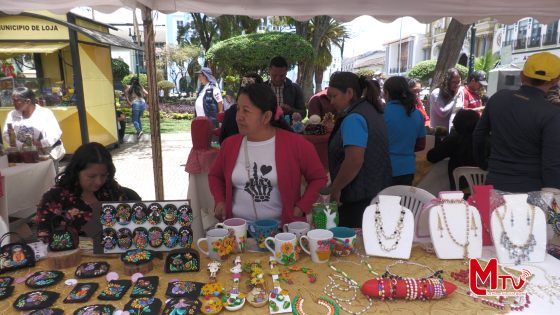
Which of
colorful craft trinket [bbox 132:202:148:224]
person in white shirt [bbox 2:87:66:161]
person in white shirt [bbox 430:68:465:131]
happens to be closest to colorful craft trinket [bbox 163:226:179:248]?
colorful craft trinket [bbox 132:202:148:224]

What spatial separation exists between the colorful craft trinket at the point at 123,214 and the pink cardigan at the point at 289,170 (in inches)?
21.7

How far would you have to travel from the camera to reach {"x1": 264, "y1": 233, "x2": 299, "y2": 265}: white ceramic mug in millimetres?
1491

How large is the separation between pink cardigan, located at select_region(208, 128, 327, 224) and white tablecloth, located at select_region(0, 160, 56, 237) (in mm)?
2738

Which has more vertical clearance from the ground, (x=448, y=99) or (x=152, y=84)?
(x=152, y=84)

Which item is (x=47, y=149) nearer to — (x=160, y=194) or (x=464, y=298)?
(x=160, y=194)

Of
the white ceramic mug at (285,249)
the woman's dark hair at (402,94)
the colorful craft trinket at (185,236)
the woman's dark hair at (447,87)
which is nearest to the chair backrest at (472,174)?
the woman's dark hair at (402,94)

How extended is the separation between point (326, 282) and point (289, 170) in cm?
71

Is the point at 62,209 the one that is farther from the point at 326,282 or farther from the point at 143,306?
the point at 326,282

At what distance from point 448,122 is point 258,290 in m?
4.74

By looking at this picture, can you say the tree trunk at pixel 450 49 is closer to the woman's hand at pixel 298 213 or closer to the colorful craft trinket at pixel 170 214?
the woman's hand at pixel 298 213

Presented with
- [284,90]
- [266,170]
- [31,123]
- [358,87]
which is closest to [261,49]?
[284,90]

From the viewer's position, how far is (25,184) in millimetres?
3908

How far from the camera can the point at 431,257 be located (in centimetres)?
159

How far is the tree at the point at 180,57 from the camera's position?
2908cm
